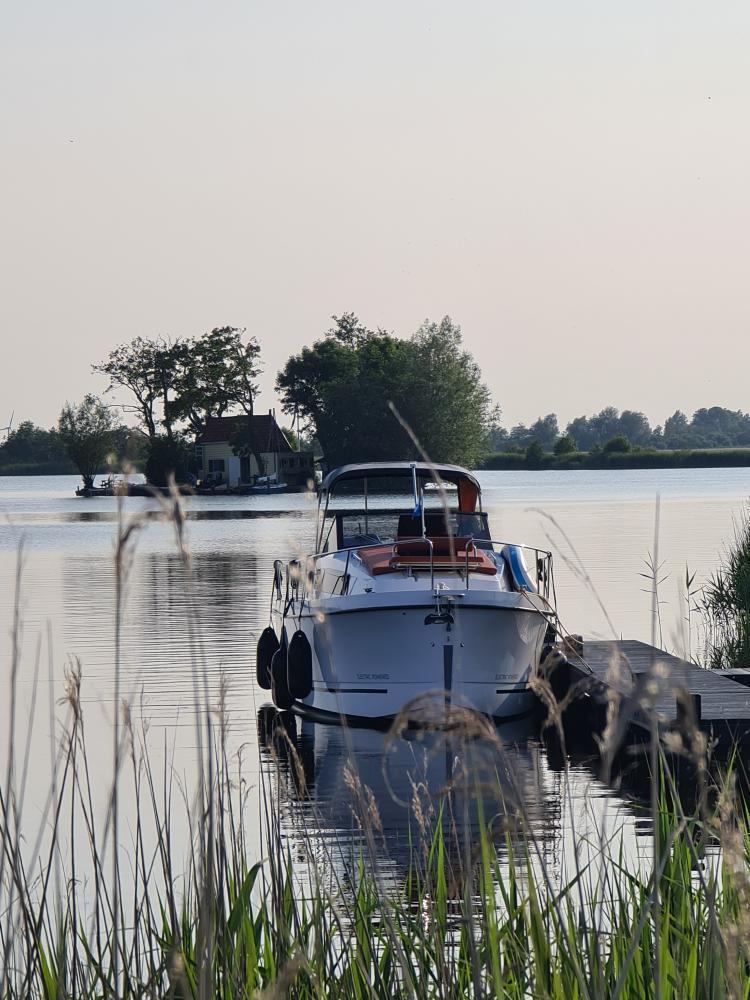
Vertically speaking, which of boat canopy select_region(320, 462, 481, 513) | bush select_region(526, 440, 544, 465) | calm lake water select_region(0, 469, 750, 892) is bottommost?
calm lake water select_region(0, 469, 750, 892)

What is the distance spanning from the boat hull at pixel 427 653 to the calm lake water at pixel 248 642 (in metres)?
0.45

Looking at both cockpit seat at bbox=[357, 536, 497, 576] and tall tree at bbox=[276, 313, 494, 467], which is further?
tall tree at bbox=[276, 313, 494, 467]

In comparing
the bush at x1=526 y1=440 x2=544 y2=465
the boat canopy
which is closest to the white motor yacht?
the boat canopy

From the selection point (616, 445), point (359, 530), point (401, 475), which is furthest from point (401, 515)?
point (616, 445)

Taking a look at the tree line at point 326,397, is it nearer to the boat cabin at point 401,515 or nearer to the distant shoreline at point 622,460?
the distant shoreline at point 622,460

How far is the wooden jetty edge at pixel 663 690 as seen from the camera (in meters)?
2.34

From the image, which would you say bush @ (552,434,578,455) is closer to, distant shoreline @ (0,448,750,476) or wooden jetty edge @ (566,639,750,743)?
distant shoreline @ (0,448,750,476)

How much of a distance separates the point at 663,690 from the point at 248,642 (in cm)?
1782

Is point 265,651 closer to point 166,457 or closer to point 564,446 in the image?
point 166,457

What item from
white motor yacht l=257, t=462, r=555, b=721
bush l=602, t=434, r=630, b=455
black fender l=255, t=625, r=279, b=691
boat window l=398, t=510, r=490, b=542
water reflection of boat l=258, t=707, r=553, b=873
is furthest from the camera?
bush l=602, t=434, r=630, b=455

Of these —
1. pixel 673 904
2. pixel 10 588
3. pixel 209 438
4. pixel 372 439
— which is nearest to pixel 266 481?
pixel 209 438

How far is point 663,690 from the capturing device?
2.76m

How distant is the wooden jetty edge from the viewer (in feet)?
7.69

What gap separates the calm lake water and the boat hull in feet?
1.48
